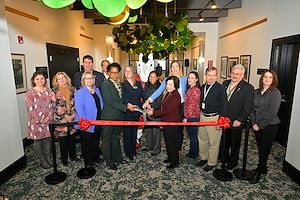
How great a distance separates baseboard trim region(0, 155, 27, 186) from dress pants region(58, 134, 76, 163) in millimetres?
588

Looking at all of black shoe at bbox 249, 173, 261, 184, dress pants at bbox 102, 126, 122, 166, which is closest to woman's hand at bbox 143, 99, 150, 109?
dress pants at bbox 102, 126, 122, 166

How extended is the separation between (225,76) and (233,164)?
4.67 m

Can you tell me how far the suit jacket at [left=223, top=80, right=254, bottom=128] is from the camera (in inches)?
105

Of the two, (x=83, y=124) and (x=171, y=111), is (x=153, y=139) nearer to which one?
(x=171, y=111)

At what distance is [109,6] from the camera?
91cm

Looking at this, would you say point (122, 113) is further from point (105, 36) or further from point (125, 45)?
point (105, 36)

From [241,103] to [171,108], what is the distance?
962 mm

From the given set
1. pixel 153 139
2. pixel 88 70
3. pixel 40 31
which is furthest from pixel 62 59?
pixel 153 139

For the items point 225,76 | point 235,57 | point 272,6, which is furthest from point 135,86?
point 225,76

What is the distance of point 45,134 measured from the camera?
2938 millimetres

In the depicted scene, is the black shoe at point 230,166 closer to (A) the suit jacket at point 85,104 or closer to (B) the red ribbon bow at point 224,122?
(B) the red ribbon bow at point 224,122

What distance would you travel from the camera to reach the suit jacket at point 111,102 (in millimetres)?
2801

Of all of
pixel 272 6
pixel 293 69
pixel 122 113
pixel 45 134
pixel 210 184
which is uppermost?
pixel 272 6

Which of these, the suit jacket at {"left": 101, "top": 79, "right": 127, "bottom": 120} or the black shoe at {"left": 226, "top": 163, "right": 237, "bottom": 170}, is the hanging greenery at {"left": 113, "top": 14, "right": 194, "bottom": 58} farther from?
the black shoe at {"left": 226, "top": 163, "right": 237, "bottom": 170}
